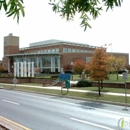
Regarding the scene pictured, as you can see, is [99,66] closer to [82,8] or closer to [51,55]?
[82,8]

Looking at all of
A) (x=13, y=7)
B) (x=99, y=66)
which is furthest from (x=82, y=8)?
(x=99, y=66)

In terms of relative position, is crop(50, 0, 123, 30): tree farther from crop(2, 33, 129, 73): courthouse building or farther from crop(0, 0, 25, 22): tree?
crop(2, 33, 129, 73): courthouse building

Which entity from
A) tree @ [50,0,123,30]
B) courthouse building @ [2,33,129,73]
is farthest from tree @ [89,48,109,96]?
courthouse building @ [2,33,129,73]

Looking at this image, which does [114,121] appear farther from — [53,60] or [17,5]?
[53,60]

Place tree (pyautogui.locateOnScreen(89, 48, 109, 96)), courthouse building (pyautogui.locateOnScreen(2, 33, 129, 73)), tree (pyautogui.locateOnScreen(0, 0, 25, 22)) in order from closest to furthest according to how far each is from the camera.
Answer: tree (pyautogui.locateOnScreen(0, 0, 25, 22)) < tree (pyautogui.locateOnScreen(89, 48, 109, 96)) < courthouse building (pyautogui.locateOnScreen(2, 33, 129, 73))

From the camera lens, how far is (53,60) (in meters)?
100

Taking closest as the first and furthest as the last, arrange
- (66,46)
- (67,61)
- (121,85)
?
(121,85) < (67,61) < (66,46)

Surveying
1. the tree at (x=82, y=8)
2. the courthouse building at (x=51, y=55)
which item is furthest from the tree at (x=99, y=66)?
the courthouse building at (x=51, y=55)

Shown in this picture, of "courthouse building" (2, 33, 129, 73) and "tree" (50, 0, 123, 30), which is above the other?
"courthouse building" (2, 33, 129, 73)

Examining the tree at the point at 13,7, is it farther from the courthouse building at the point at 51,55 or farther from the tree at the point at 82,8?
the courthouse building at the point at 51,55

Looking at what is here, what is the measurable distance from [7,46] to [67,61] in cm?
4083

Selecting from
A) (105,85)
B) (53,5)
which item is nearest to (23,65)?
(105,85)

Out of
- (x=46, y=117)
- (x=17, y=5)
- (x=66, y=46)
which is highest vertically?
(x=66, y=46)

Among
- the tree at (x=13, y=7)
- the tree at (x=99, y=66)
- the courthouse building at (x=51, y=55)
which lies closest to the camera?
the tree at (x=13, y=7)
